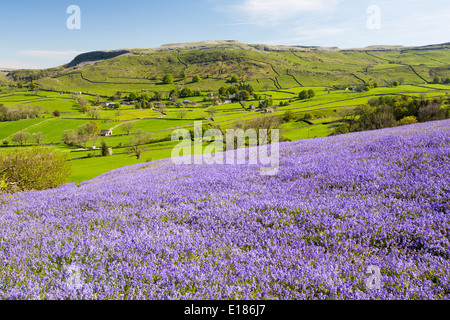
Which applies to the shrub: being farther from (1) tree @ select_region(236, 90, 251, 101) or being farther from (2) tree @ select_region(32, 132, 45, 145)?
(1) tree @ select_region(236, 90, 251, 101)

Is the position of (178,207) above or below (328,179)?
below

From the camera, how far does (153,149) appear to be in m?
86.4

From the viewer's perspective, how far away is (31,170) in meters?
17.8

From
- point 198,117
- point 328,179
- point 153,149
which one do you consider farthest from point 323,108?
point 328,179

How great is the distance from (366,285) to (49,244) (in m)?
5.99

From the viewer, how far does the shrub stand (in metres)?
16.5

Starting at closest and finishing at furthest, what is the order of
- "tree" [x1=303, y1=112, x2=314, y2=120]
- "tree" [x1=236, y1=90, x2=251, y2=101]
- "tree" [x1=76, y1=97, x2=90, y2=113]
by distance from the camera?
"tree" [x1=303, y1=112, x2=314, y2=120], "tree" [x1=76, y1=97, x2=90, y2=113], "tree" [x1=236, y1=90, x2=251, y2=101]

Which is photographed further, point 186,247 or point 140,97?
point 140,97

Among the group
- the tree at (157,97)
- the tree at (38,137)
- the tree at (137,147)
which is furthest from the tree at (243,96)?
the tree at (38,137)

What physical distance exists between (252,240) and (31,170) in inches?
793

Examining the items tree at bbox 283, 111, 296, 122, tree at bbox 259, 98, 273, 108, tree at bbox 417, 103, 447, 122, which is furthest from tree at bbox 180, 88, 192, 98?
tree at bbox 417, 103, 447, 122

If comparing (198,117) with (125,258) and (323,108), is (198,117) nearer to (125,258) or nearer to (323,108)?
(323,108)

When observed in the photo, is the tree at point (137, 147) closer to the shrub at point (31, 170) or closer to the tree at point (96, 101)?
the shrub at point (31, 170)

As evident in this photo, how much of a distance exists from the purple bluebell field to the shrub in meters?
11.3
